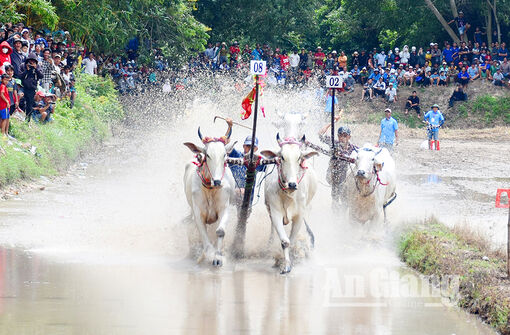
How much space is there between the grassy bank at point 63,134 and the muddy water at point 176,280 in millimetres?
813

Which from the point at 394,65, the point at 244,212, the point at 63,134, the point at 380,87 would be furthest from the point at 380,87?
the point at 244,212

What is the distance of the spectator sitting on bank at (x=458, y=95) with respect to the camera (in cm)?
3566

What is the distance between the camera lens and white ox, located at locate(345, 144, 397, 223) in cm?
1357

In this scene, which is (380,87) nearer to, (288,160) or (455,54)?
(455,54)

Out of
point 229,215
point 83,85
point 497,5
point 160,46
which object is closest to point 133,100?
point 160,46

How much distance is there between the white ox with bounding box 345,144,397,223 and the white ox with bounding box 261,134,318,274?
4.82 ft

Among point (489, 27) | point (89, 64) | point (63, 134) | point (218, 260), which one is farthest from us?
point (489, 27)

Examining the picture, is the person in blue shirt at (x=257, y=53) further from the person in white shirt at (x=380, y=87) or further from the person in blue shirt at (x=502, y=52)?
the person in blue shirt at (x=502, y=52)

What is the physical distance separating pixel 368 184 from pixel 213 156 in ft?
11.0

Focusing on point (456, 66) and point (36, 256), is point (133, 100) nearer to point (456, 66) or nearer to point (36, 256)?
point (456, 66)

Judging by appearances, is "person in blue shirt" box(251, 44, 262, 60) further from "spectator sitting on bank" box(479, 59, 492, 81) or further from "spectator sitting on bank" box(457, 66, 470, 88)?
"spectator sitting on bank" box(479, 59, 492, 81)

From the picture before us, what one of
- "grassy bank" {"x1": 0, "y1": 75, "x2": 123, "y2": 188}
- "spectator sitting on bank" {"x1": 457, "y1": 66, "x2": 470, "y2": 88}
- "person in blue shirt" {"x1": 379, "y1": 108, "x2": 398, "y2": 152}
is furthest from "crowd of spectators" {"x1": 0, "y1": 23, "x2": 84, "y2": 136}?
"spectator sitting on bank" {"x1": 457, "y1": 66, "x2": 470, "y2": 88}

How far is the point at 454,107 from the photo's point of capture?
35.8 meters

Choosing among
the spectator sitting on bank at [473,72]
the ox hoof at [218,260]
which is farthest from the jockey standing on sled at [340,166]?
the spectator sitting on bank at [473,72]
